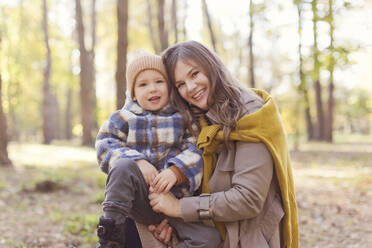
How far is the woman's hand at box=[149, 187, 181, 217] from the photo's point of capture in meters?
2.08

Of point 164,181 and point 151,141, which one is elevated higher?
point 151,141

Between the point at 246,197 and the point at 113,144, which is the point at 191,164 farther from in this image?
the point at 113,144

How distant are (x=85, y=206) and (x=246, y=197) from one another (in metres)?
3.82

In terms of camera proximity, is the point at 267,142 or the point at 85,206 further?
the point at 85,206

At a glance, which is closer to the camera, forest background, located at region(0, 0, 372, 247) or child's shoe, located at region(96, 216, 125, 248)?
child's shoe, located at region(96, 216, 125, 248)

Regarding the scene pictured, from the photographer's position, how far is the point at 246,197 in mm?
1972

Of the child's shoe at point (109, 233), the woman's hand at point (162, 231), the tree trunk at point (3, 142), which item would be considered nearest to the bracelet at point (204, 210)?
the woman's hand at point (162, 231)

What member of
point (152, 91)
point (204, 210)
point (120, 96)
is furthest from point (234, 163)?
point (120, 96)

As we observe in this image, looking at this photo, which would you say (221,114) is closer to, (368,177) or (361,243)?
(361,243)

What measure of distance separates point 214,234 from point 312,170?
7509 millimetres

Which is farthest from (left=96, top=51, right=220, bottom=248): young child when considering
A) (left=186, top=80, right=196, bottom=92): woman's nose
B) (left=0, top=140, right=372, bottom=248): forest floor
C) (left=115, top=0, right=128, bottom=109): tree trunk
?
(left=115, top=0, right=128, bottom=109): tree trunk

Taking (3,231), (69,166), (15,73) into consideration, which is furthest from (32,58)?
(3,231)

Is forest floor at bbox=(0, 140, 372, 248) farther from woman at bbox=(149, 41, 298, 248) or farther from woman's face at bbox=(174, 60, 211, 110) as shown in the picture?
woman's face at bbox=(174, 60, 211, 110)

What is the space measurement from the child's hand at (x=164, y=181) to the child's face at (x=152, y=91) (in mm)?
497
